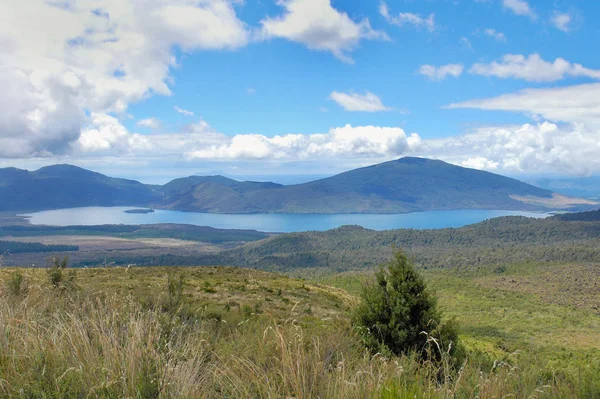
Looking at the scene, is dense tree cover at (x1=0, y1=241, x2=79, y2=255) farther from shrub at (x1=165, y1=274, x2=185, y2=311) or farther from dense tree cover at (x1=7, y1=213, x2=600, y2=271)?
shrub at (x1=165, y1=274, x2=185, y2=311)

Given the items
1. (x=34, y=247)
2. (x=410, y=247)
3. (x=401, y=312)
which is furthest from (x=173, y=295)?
(x=34, y=247)

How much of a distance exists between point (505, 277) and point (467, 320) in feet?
121

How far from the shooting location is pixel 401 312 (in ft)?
25.3

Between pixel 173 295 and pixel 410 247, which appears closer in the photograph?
pixel 173 295

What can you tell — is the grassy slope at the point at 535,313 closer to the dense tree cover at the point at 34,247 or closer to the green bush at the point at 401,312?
the green bush at the point at 401,312

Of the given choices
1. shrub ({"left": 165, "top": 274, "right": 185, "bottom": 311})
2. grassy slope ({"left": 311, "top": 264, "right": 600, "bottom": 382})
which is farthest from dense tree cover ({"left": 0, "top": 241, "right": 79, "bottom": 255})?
shrub ({"left": 165, "top": 274, "right": 185, "bottom": 311})

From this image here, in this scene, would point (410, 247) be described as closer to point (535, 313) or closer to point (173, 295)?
point (535, 313)

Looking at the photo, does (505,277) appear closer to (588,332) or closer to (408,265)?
(588,332)

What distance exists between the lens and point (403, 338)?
7.38 meters

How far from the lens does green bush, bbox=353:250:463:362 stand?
7.38 m

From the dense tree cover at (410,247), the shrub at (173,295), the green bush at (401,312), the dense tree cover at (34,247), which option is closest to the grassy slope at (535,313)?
the green bush at (401,312)

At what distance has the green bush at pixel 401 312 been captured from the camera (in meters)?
7.38

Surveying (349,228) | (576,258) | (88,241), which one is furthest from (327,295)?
(88,241)

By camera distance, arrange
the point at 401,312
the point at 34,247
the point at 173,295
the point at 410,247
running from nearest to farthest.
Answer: the point at 173,295
the point at 401,312
the point at 410,247
the point at 34,247
